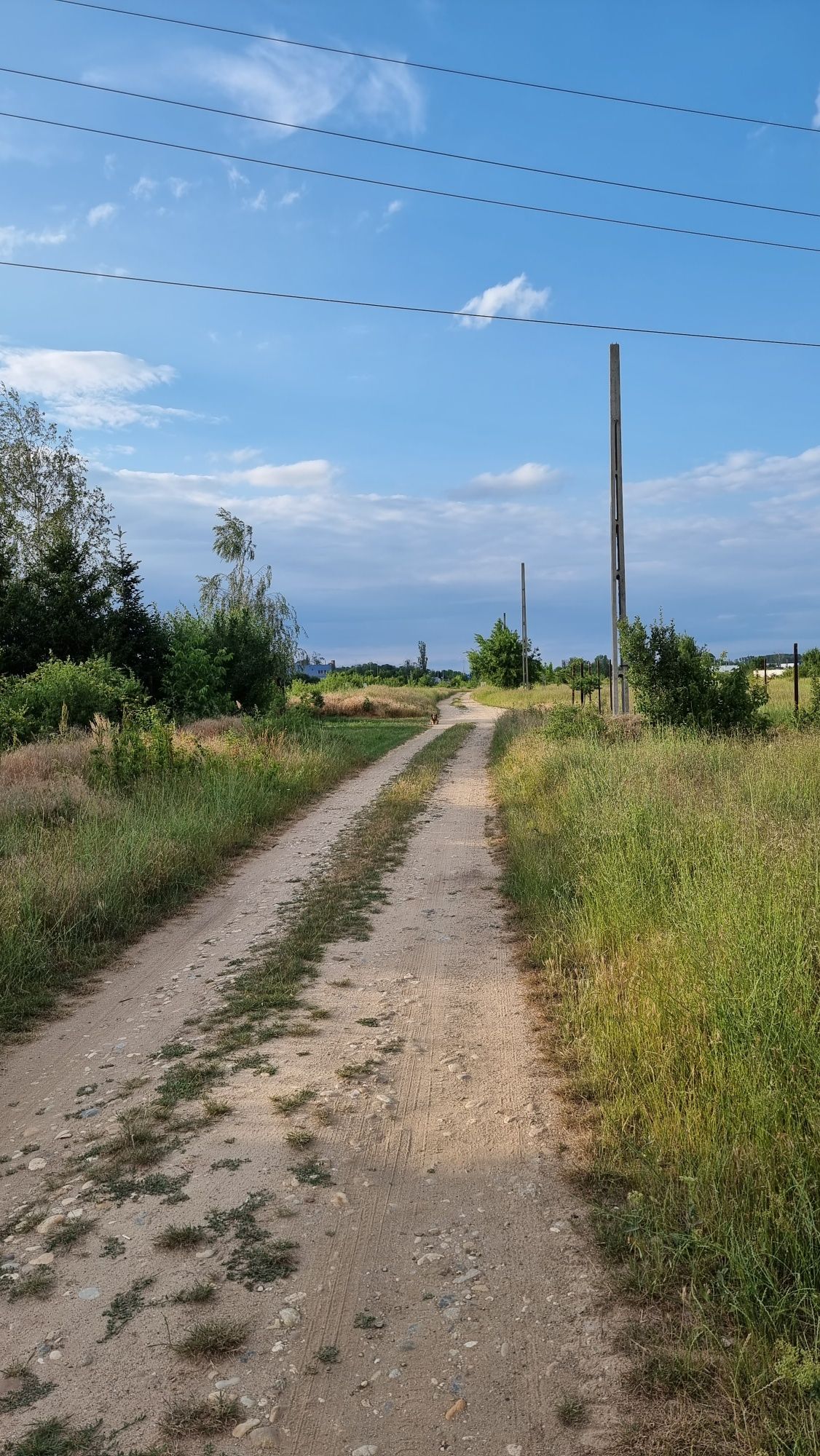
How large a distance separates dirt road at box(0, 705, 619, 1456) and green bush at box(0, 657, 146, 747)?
9529 mm

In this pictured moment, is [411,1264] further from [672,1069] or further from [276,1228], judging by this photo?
[672,1069]

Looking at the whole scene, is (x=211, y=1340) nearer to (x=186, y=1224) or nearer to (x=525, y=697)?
(x=186, y=1224)

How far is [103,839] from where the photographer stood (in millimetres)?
8422

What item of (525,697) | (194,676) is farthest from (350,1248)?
(525,697)

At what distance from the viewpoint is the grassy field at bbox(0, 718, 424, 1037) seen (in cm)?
618

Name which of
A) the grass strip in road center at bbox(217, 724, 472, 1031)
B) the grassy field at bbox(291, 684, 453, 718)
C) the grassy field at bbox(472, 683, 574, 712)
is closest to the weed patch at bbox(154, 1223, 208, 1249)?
the grass strip in road center at bbox(217, 724, 472, 1031)

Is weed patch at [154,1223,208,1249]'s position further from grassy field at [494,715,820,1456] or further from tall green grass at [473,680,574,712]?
tall green grass at [473,680,574,712]

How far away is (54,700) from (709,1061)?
45.5 ft

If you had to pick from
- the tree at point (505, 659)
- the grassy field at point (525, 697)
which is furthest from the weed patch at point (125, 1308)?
the tree at point (505, 659)

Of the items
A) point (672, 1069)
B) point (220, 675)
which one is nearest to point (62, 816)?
point (672, 1069)

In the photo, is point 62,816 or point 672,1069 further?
point 62,816

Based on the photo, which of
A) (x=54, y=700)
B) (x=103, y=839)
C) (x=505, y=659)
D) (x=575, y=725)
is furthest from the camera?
(x=505, y=659)

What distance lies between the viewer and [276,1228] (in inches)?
124

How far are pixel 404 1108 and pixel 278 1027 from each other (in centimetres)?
117
